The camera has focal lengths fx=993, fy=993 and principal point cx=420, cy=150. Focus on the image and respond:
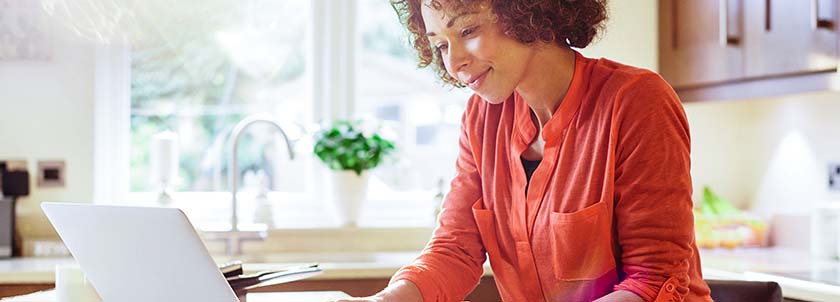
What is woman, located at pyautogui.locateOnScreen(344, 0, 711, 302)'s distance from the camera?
1354 millimetres

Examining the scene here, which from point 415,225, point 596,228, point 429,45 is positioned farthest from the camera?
point 415,225

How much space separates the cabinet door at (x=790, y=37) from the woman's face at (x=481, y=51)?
4.53ft

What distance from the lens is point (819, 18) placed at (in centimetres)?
253

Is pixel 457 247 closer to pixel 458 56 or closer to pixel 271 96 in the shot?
pixel 458 56

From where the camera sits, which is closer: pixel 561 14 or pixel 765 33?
pixel 561 14

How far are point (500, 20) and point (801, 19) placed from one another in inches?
58.2

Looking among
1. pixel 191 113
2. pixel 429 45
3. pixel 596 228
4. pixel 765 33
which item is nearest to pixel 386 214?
pixel 191 113

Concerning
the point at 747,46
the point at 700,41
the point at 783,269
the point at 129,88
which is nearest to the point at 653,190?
the point at 783,269

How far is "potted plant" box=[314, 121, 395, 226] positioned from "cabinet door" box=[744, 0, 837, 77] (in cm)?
123

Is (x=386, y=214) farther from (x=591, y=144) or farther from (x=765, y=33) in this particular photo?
(x=591, y=144)

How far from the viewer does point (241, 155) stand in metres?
3.58

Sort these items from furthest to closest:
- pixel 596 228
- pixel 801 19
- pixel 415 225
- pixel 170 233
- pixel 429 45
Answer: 1. pixel 415 225
2. pixel 801 19
3. pixel 429 45
4. pixel 596 228
5. pixel 170 233

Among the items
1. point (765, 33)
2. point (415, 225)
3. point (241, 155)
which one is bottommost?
point (415, 225)

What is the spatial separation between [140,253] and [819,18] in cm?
189
